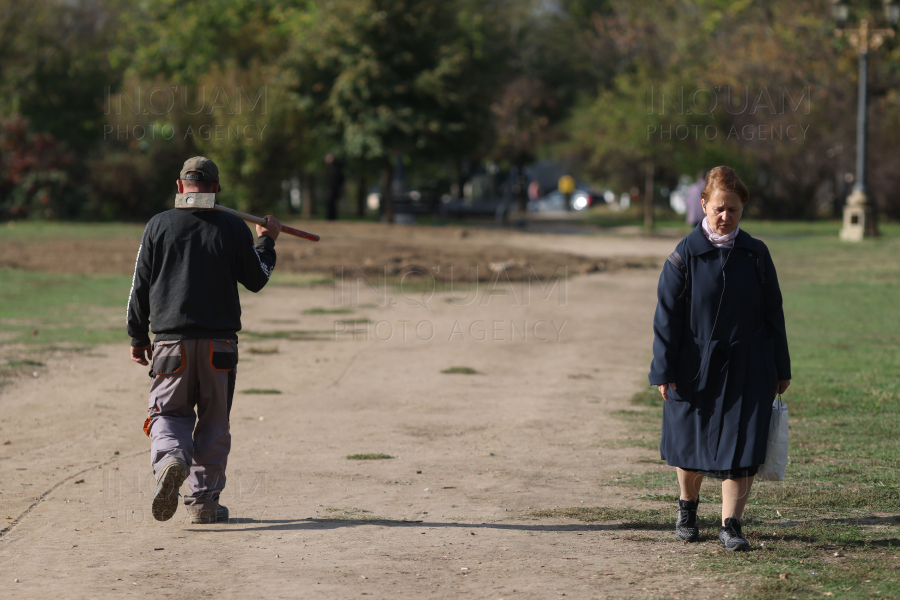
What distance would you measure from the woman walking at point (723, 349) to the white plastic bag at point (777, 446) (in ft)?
0.15

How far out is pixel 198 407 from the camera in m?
5.55

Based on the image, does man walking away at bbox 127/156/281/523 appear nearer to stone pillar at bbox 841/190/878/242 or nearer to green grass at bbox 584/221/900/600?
green grass at bbox 584/221/900/600

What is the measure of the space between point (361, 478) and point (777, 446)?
8.99ft

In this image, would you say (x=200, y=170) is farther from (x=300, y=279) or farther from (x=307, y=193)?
(x=307, y=193)

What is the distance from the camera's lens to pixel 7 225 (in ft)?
116

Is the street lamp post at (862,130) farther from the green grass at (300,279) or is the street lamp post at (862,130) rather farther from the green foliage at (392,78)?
the green grass at (300,279)

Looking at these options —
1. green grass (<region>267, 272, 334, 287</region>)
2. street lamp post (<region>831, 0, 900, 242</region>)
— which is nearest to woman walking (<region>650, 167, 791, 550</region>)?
green grass (<region>267, 272, 334, 287</region>)

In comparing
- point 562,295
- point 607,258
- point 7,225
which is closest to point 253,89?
point 7,225

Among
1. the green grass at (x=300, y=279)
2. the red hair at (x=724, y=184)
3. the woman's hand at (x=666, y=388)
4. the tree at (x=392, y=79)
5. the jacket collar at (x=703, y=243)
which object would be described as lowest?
the green grass at (x=300, y=279)

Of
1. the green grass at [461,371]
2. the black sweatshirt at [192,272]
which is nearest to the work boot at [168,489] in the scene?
the black sweatshirt at [192,272]

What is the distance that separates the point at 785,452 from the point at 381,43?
32.0 meters

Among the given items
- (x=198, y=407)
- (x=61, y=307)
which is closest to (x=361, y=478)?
(x=198, y=407)

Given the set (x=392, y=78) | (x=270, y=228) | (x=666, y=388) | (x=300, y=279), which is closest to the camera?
(x=666, y=388)

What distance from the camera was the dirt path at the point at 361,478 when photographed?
15.3 feet
